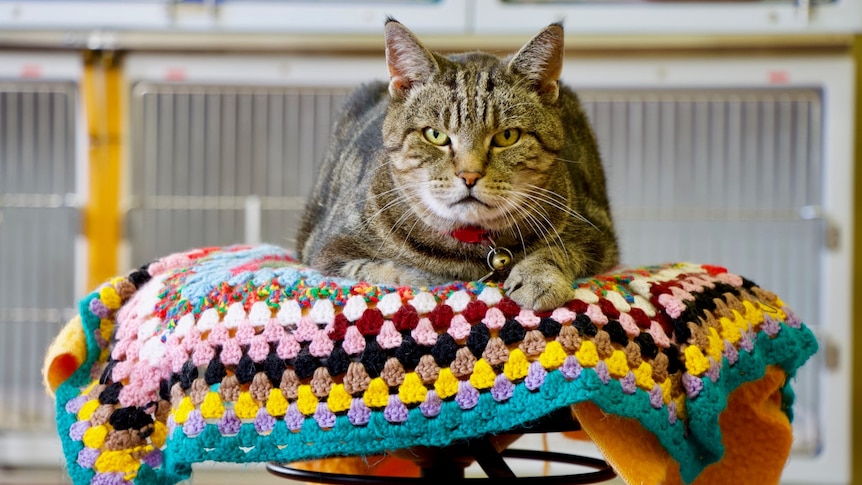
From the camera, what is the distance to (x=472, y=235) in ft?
3.41

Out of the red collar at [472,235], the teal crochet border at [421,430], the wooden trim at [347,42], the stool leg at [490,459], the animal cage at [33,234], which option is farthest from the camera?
the animal cage at [33,234]

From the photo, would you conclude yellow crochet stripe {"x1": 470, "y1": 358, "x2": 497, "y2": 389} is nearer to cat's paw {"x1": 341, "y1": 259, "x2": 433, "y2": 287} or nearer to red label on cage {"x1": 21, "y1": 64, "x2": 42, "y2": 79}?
cat's paw {"x1": 341, "y1": 259, "x2": 433, "y2": 287}

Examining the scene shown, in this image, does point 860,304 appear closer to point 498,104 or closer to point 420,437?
point 498,104

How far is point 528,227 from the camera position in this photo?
105 centimetres

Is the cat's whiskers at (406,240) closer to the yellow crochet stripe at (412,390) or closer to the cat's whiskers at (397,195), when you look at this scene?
the cat's whiskers at (397,195)

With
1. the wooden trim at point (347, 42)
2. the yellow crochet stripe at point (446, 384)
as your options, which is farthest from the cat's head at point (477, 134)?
the wooden trim at point (347, 42)

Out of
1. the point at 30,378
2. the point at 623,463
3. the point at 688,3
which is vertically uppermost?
the point at 688,3

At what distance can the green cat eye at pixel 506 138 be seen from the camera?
3.34 feet

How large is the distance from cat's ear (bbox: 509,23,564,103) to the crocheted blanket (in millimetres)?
237

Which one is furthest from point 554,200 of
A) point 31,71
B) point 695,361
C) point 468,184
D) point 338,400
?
point 31,71

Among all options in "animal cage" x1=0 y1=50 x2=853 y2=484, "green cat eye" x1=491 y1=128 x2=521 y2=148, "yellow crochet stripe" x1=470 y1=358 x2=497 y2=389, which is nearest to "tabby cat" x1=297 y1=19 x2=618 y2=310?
"green cat eye" x1=491 y1=128 x2=521 y2=148

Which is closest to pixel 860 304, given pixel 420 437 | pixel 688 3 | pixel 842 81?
pixel 842 81

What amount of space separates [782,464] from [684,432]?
23 cm

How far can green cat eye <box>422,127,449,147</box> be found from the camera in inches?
40.3
